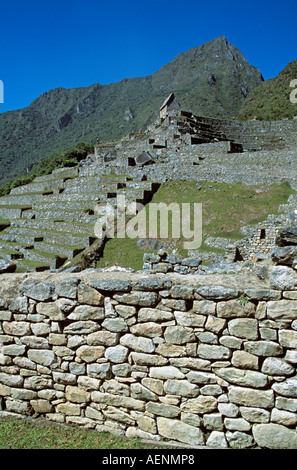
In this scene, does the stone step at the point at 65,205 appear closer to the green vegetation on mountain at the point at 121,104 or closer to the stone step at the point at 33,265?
the stone step at the point at 33,265

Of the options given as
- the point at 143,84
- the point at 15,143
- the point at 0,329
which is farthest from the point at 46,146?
the point at 0,329

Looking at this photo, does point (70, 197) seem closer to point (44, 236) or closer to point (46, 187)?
point (44, 236)

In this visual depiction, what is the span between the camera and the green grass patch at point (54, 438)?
3557 mm

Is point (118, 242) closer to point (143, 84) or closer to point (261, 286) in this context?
point (261, 286)

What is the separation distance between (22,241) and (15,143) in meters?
120

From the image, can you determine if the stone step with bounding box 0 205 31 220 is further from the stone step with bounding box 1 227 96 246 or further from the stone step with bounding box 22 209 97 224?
the stone step with bounding box 1 227 96 246

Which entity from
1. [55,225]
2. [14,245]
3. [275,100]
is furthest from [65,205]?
[275,100]

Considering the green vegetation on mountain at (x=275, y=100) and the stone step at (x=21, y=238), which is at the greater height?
the green vegetation on mountain at (x=275, y=100)

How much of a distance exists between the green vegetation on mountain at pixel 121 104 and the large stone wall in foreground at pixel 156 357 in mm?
73718

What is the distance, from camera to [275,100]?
50.3 meters

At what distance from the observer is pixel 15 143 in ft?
416

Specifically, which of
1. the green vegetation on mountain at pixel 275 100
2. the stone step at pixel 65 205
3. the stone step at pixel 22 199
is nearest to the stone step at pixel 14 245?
the stone step at pixel 65 205

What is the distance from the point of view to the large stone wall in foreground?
316cm

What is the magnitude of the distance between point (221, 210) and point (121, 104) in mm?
122897
